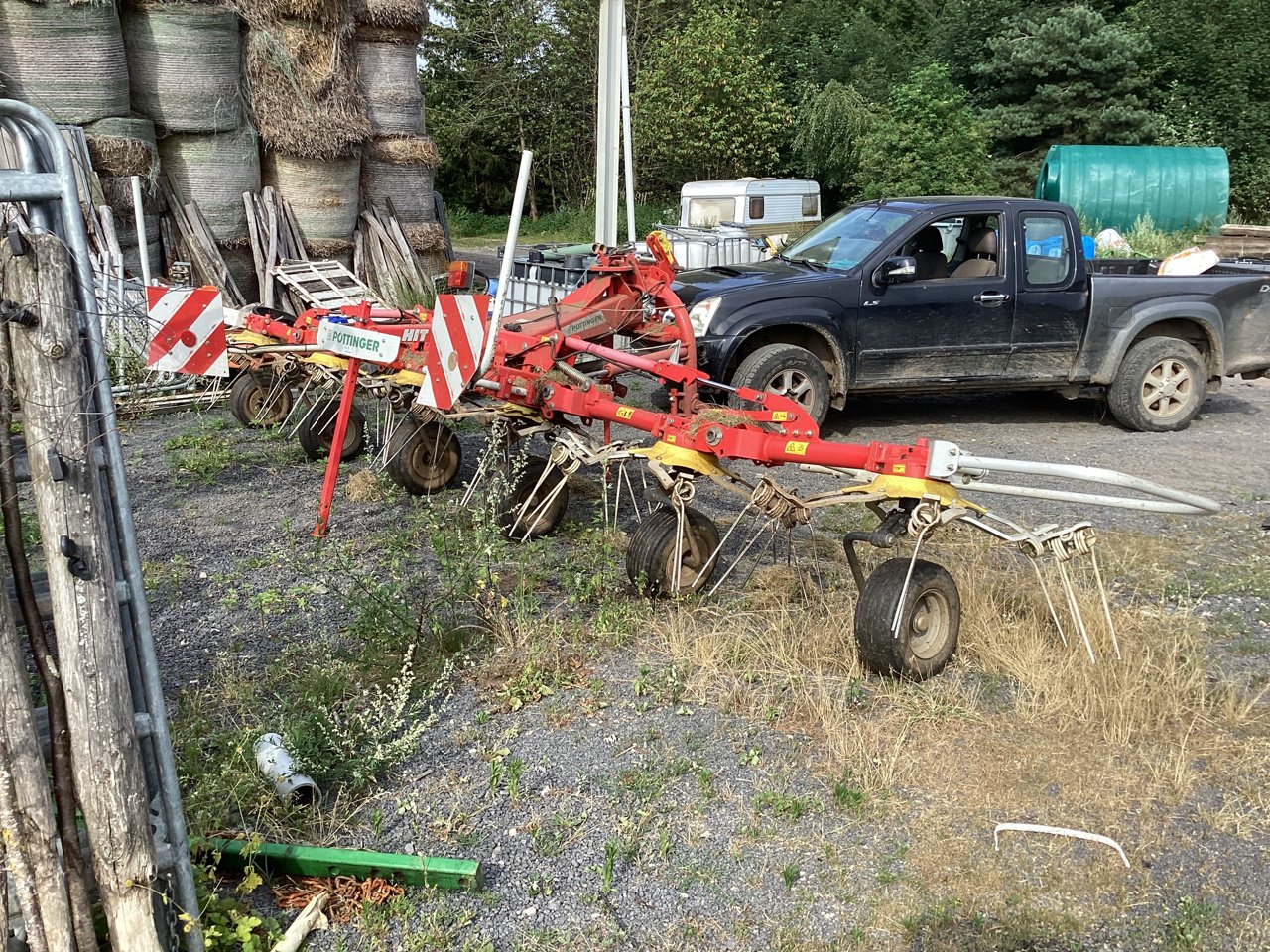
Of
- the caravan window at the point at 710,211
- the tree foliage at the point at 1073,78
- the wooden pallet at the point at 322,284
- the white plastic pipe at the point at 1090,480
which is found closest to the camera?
the white plastic pipe at the point at 1090,480

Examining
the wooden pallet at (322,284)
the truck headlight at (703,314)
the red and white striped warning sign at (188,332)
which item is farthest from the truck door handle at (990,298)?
the wooden pallet at (322,284)

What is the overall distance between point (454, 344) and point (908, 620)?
2.54 metres

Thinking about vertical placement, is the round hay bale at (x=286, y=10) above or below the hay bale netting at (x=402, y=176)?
above

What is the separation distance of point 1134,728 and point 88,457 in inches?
146

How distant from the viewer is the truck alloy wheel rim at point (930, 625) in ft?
15.2

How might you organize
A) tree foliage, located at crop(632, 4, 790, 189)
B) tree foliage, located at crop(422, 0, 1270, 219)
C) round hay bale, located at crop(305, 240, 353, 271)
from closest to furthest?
round hay bale, located at crop(305, 240, 353, 271)
tree foliage, located at crop(422, 0, 1270, 219)
tree foliage, located at crop(632, 4, 790, 189)

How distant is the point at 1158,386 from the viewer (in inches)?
370

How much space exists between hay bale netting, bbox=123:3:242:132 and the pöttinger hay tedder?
215 inches

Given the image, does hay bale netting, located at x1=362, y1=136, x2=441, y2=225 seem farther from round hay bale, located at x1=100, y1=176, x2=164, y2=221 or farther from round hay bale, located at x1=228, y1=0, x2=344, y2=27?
round hay bale, located at x1=100, y1=176, x2=164, y2=221

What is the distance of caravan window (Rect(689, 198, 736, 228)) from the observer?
19906 millimetres

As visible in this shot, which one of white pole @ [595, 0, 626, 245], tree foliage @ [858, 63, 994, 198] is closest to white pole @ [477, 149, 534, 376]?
white pole @ [595, 0, 626, 245]

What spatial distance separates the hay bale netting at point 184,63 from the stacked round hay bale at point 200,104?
10 mm

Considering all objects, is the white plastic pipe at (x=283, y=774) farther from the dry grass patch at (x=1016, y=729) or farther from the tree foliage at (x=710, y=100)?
the tree foliage at (x=710, y=100)

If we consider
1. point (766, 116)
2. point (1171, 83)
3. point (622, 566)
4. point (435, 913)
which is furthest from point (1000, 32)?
point (435, 913)
